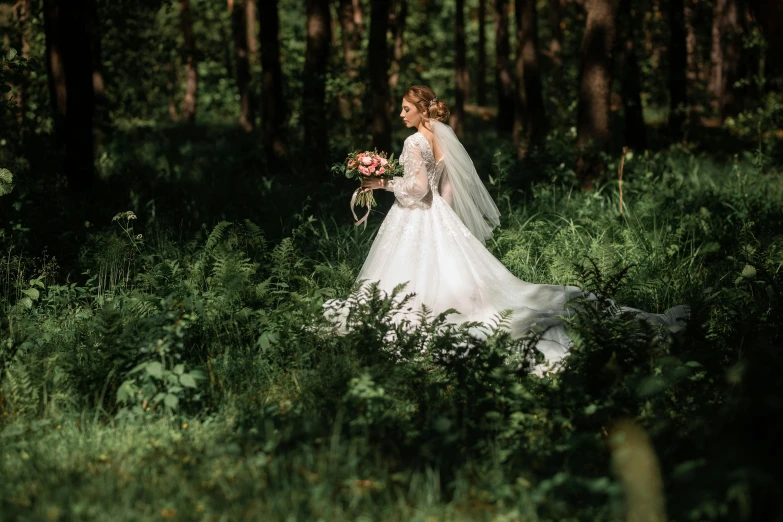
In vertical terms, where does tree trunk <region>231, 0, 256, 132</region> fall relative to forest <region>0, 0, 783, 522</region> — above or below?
above

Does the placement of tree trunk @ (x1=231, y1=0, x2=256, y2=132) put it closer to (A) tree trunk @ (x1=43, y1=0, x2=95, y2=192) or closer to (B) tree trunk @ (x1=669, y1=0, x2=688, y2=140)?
(B) tree trunk @ (x1=669, y1=0, x2=688, y2=140)

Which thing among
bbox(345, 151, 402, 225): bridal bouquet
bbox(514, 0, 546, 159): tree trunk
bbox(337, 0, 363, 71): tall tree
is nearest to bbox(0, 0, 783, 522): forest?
bbox(345, 151, 402, 225): bridal bouquet

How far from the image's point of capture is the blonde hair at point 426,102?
7082 millimetres

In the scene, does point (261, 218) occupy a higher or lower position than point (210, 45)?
lower

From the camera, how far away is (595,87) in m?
11.7

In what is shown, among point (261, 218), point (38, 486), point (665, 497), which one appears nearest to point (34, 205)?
point (261, 218)

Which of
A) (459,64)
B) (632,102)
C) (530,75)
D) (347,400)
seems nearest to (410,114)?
(347,400)

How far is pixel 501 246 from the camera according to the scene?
9.05 metres

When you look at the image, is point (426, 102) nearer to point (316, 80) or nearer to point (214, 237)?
point (214, 237)

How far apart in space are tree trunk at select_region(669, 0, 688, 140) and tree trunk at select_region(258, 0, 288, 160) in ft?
31.6

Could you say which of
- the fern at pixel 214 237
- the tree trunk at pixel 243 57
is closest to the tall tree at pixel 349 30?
the tree trunk at pixel 243 57

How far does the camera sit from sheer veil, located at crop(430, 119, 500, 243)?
23.6ft

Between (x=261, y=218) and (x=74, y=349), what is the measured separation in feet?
15.9

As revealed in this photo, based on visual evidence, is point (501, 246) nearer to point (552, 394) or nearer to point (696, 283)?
point (696, 283)
